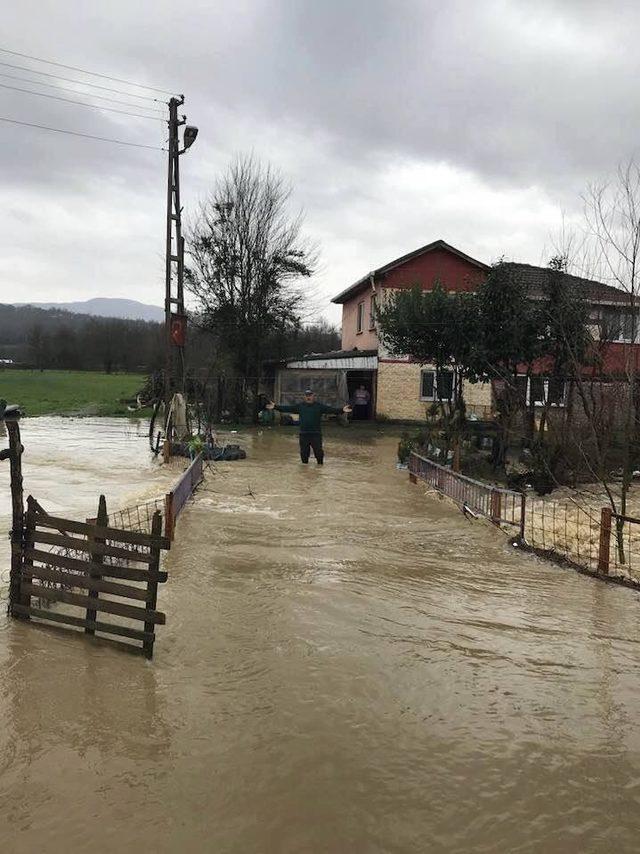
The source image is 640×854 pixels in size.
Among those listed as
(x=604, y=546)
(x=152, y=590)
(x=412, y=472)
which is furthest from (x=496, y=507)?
(x=152, y=590)

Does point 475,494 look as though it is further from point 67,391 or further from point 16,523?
point 67,391

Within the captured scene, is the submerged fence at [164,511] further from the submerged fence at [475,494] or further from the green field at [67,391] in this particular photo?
the green field at [67,391]

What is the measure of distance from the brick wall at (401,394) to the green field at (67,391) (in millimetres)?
12174

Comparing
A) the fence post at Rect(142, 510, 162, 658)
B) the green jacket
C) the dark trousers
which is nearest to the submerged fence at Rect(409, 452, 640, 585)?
the green jacket

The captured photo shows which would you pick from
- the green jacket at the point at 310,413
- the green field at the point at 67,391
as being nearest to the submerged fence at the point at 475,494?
the green jacket at the point at 310,413

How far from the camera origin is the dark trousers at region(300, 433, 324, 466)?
16.1 m

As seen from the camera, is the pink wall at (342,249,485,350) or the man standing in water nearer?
the man standing in water

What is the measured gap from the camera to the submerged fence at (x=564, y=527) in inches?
310

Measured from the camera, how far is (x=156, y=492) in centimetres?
1207

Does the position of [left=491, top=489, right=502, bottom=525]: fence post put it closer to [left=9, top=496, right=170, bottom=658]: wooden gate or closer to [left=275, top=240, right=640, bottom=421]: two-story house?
[left=9, top=496, right=170, bottom=658]: wooden gate

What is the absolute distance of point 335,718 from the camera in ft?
14.4

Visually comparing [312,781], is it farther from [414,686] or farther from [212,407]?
[212,407]

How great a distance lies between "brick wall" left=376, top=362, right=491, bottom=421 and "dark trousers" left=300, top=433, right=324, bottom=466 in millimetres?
12167

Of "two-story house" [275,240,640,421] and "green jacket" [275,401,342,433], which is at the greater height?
"two-story house" [275,240,640,421]
